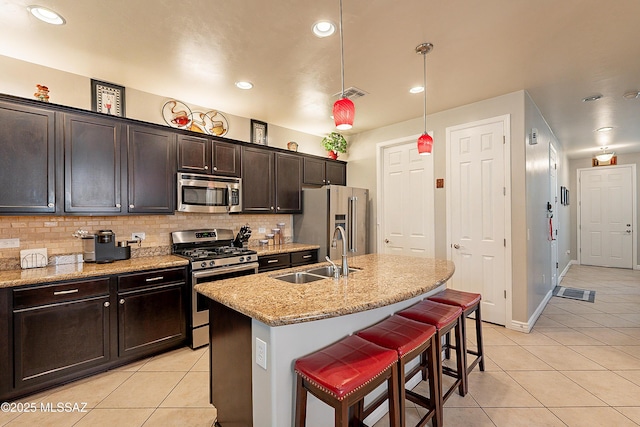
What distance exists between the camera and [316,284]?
1.89 meters

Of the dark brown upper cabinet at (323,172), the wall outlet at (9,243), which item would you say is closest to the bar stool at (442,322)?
the dark brown upper cabinet at (323,172)

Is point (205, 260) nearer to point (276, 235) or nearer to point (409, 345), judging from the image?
point (276, 235)

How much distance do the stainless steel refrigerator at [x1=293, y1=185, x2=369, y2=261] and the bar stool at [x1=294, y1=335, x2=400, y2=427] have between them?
2.60 m

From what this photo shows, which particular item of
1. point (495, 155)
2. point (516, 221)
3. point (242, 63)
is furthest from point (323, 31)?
point (516, 221)

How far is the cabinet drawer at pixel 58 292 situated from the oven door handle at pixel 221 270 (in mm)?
758

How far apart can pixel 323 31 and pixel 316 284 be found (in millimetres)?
1887

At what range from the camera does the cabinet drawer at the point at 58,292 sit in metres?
2.16

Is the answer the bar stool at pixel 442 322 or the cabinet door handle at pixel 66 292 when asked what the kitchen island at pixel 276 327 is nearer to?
the bar stool at pixel 442 322

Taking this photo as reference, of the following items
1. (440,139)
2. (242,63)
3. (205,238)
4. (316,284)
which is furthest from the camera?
(440,139)

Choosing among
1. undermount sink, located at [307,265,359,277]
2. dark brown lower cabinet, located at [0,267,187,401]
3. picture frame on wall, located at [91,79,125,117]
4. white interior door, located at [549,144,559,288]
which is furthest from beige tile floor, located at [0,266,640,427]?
picture frame on wall, located at [91,79,125,117]

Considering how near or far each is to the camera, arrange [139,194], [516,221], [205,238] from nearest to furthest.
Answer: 1. [139,194]
2. [516,221]
3. [205,238]

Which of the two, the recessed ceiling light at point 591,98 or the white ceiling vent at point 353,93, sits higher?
the white ceiling vent at point 353,93

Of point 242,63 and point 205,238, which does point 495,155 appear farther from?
point 205,238

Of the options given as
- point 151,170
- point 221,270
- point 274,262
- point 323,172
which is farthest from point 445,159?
point 151,170
